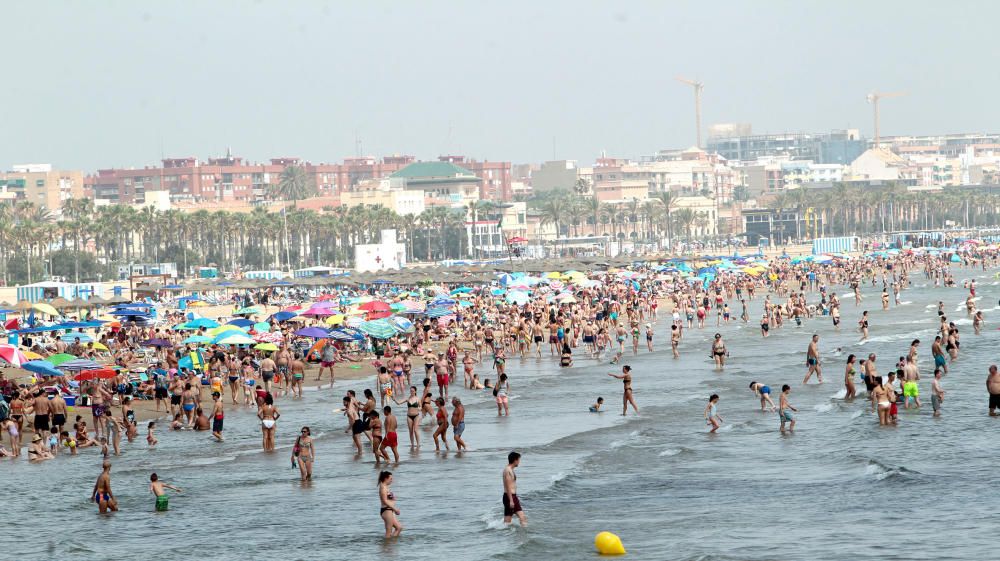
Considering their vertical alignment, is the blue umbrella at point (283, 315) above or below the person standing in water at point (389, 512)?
above

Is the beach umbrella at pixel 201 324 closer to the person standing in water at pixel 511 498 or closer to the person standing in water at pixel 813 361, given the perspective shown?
the person standing in water at pixel 813 361

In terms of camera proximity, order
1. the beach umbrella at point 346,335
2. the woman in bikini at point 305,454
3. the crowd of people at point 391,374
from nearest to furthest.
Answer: the woman in bikini at point 305,454, the crowd of people at point 391,374, the beach umbrella at point 346,335

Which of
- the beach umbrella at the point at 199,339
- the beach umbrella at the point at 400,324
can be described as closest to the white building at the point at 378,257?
the beach umbrella at the point at 400,324

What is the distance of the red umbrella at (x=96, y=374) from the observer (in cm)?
2948

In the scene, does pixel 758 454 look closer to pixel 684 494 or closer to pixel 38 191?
pixel 684 494

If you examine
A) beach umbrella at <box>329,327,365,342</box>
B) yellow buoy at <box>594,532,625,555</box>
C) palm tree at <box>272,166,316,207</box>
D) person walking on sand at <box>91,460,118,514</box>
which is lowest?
yellow buoy at <box>594,532,625,555</box>

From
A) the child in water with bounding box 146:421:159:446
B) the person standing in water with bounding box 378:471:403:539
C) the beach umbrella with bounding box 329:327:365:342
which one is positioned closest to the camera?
the person standing in water with bounding box 378:471:403:539

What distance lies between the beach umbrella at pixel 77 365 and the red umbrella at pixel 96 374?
4.9 inches

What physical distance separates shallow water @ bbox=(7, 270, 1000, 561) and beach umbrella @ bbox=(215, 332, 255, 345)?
3.72m

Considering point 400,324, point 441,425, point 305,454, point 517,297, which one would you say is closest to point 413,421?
point 441,425

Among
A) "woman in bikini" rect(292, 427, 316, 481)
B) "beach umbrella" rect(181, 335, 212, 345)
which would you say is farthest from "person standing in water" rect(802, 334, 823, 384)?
"woman in bikini" rect(292, 427, 316, 481)

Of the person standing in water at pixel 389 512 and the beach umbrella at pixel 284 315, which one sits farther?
the beach umbrella at pixel 284 315

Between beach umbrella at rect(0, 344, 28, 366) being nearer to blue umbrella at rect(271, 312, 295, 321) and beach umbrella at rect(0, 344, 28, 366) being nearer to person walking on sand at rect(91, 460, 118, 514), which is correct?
person walking on sand at rect(91, 460, 118, 514)

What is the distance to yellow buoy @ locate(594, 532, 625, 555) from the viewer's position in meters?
17.6
